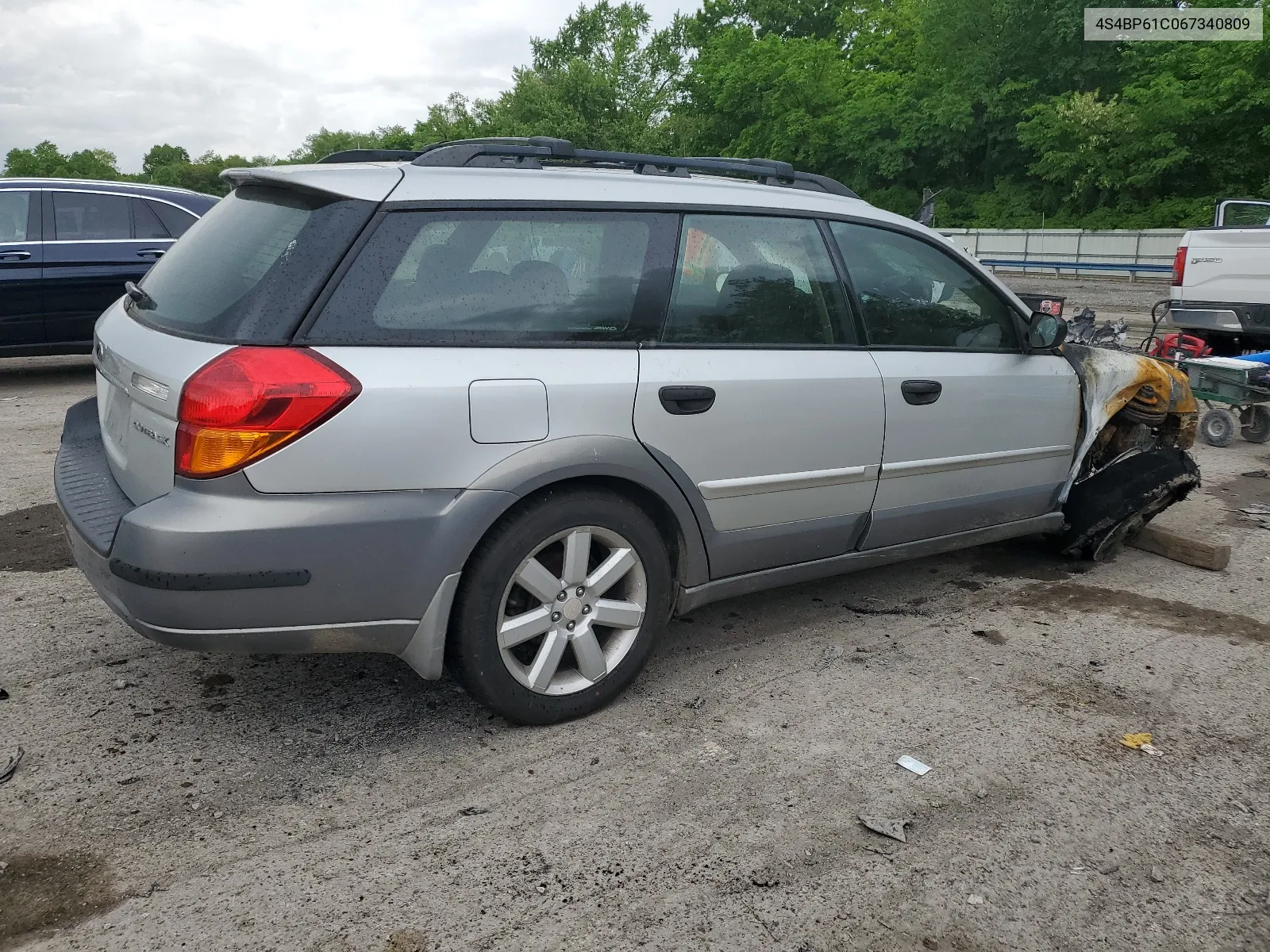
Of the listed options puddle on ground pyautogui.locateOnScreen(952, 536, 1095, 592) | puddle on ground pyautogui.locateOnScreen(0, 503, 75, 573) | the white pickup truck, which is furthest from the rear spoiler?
the white pickup truck

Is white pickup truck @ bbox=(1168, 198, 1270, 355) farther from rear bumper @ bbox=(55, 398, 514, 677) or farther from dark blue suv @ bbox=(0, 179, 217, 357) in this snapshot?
rear bumper @ bbox=(55, 398, 514, 677)

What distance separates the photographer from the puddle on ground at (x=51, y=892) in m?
2.40

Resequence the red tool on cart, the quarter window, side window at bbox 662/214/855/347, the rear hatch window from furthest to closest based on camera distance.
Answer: the red tool on cart → the quarter window → side window at bbox 662/214/855/347 → the rear hatch window

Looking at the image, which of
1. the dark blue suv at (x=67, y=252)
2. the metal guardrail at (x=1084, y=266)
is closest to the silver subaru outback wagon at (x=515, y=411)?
the dark blue suv at (x=67, y=252)

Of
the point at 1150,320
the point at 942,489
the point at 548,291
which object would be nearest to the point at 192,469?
the point at 548,291

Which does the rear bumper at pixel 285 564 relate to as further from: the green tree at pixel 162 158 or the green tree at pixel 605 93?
the green tree at pixel 162 158

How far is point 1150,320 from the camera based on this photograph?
1758 centimetres

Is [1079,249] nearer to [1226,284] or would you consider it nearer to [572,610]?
[1226,284]

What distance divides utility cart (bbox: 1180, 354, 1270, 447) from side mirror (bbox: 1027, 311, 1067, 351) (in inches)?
163

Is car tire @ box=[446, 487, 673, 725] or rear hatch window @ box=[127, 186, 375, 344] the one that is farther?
car tire @ box=[446, 487, 673, 725]

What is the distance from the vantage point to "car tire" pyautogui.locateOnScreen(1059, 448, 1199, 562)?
4938 mm

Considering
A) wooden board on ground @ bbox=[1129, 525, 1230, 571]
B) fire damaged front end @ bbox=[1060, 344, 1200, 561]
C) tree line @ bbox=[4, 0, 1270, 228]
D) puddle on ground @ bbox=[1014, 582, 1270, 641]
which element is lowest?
puddle on ground @ bbox=[1014, 582, 1270, 641]

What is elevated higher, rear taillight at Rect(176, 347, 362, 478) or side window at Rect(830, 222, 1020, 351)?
side window at Rect(830, 222, 1020, 351)

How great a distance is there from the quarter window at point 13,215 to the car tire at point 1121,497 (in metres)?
8.42
